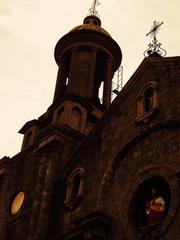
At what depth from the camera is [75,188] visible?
19.4 metres

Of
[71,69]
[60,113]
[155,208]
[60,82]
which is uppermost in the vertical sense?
[71,69]

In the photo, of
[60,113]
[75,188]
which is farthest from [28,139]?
[75,188]

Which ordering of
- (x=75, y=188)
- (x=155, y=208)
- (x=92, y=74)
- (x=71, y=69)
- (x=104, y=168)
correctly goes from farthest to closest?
1. (x=71, y=69)
2. (x=92, y=74)
3. (x=75, y=188)
4. (x=104, y=168)
5. (x=155, y=208)

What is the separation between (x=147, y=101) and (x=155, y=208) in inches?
176

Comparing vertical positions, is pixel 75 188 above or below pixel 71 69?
below

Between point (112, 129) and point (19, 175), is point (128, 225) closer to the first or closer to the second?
point (112, 129)

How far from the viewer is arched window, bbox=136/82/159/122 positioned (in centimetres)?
1752

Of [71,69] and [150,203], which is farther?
[71,69]

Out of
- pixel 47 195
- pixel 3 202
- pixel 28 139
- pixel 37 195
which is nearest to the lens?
pixel 47 195

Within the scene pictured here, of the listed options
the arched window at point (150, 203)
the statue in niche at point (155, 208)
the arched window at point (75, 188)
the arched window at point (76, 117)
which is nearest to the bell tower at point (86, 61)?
the arched window at point (76, 117)

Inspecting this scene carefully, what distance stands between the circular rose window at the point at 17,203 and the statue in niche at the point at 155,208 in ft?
25.3

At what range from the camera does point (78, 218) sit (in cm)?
1809

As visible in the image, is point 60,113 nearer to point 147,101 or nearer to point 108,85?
point 108,85

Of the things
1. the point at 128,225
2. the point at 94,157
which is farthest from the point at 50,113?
the point at 128,225
